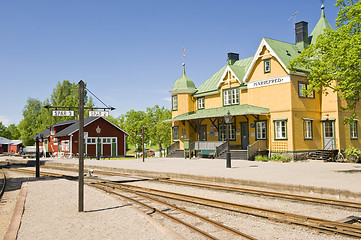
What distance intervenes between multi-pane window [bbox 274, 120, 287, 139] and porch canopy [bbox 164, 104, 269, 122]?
4.27 ft

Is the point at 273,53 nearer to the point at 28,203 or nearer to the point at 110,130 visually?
the point at 28,203

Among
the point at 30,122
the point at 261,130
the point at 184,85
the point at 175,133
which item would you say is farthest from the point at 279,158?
the point at 30,122

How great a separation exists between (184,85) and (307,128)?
45.0ft

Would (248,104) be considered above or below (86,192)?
above

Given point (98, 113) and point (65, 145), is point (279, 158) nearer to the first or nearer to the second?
point (98, 113)

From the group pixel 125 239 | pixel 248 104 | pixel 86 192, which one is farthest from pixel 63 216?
pixel 248 104

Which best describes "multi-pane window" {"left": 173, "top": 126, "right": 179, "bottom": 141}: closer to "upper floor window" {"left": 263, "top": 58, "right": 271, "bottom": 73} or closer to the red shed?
the red shed

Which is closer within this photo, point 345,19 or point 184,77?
point 345,19

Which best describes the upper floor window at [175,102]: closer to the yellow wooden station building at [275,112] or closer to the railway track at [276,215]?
the yellow wooden station building at [275,112]

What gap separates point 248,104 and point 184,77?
30.6 feet

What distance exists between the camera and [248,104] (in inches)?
1157

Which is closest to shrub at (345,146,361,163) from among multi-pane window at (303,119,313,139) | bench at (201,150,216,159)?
multi-pane window at (303,119,313,139)

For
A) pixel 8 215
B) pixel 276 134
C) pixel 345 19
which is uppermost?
pixel 345 19

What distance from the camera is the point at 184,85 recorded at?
35438 mm
